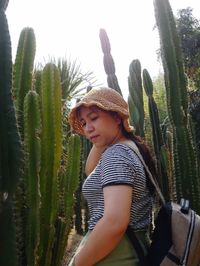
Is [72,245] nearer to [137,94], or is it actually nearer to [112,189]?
[137,94]

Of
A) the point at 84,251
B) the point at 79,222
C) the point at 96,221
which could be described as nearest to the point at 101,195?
the point at 96,221

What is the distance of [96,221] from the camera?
1685mm

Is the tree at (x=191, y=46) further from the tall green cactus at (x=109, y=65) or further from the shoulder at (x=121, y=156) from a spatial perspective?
the shoulder at (x=121, y=156)

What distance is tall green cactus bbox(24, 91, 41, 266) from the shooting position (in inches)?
131

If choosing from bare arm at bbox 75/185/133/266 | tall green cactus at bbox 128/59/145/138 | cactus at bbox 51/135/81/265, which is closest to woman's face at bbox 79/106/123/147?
bare arm at bbox 75/185/133/266

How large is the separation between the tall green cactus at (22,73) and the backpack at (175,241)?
225 centimetres

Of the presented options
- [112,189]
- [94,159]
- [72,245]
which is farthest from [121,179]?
[72,245]

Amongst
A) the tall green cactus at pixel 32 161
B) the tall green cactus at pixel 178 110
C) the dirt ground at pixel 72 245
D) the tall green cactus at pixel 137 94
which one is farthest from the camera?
the tall green cactus at pixel 137 94

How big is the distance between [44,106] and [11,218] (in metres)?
1.86

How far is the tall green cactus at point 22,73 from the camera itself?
3.81 metres

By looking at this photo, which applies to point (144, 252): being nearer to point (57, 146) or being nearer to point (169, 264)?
point (169, 264)

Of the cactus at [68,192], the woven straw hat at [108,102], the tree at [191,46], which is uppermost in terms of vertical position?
the tree at [191,46]

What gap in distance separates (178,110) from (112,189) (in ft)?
8.22

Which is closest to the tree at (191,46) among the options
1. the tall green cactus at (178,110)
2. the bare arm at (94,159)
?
the tall green cactus at (178,110)
